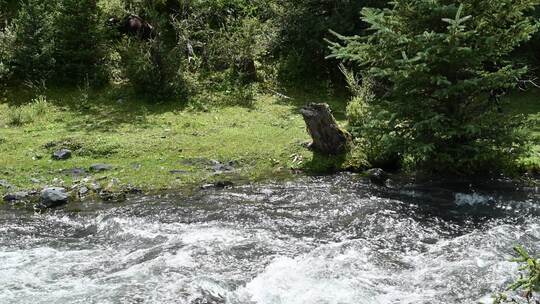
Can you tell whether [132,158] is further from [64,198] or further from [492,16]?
[492,16]

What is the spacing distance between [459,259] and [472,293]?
109 cm

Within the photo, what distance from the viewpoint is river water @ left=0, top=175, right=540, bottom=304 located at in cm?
825

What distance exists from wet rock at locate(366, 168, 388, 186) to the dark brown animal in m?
11.7

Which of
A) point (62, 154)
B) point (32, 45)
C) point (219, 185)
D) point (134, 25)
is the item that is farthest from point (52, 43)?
point (219, 185)

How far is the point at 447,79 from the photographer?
41.4 ft

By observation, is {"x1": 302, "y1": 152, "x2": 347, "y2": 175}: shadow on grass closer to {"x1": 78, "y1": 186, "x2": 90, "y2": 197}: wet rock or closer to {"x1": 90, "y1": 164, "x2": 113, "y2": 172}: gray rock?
{"x1": 90, "y1": 164, "x2": 113, "y2": 172}: gray rock

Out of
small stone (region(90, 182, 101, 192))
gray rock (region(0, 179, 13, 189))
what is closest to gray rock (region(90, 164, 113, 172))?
small stone (region(90, 182, 101, 192))

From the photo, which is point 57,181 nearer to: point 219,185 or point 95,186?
point 95,186

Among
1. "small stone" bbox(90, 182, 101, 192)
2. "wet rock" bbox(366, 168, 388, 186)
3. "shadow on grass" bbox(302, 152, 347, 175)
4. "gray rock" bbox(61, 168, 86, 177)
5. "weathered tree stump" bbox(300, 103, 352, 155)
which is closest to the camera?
"small stone" bbox(90, 182, 101, 192)

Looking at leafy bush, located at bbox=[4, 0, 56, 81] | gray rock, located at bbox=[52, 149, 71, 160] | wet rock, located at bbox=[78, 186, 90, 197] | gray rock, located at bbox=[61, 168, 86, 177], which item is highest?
leafy bush, located at bbox=[4, 0, 56, 81]

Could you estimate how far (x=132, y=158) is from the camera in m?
14.6

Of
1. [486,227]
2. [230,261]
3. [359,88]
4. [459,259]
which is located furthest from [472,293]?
[359,88]

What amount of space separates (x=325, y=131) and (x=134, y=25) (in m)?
10.7

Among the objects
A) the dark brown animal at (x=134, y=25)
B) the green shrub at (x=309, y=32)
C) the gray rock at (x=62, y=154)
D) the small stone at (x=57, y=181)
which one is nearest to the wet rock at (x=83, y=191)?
the small stone at (x=57, y=181)
